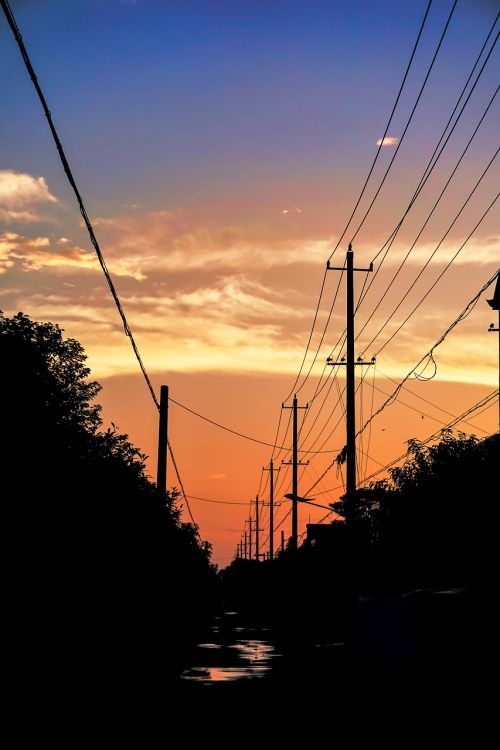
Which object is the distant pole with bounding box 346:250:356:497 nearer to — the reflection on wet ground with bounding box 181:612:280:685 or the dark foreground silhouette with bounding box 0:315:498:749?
the dark foreground silhouette with bounding box 0:315:498:749

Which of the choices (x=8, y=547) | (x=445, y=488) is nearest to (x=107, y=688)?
(x=8, y=547)

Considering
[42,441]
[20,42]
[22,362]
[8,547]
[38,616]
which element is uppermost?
[20,42]

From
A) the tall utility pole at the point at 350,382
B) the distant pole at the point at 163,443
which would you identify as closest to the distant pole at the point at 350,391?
the tall utility pole at the point at 350,382

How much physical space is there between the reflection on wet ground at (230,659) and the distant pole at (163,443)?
258 inches

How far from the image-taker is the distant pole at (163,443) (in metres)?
38.3

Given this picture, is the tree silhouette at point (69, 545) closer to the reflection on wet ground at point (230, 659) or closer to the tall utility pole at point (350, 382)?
the reflection on wet ground at point (230, 659)

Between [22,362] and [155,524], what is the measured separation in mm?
14479

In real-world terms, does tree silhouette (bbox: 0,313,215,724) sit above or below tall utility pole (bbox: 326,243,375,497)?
below

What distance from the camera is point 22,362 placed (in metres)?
17.9

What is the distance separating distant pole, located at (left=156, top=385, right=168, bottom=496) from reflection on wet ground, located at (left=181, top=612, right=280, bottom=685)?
6549mm

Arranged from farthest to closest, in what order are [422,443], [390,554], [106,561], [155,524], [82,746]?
[390,554]
[422,443]
[155,524]
[106,561]
[82,746]

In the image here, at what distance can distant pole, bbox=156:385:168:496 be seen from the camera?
38281 millimetres

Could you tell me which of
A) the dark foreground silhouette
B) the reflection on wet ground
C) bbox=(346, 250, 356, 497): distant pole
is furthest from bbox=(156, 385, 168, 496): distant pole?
bbox=(346, 250, 356, 497): distant pole

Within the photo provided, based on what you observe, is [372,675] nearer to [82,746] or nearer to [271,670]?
[271,670]
